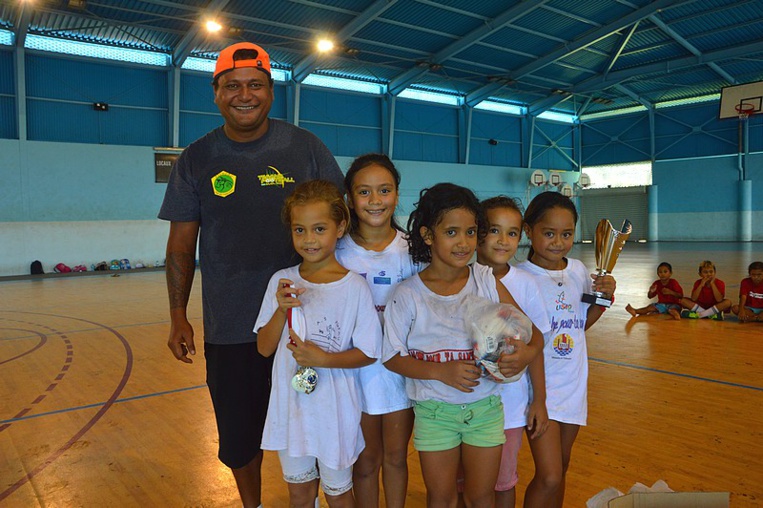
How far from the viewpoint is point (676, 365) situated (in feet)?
15.3

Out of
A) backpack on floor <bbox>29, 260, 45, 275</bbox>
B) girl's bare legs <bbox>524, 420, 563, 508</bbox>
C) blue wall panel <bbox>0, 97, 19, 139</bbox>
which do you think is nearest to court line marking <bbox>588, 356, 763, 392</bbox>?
girl's bare legs <bbox>524, 420, 563, 508</bbox>

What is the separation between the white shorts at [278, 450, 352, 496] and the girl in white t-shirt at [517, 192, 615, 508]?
2.09 feet

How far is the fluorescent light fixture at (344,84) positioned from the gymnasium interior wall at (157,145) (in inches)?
10.4

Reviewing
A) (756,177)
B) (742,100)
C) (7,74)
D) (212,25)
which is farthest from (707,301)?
(756,177)

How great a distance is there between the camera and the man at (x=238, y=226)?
2092 mm

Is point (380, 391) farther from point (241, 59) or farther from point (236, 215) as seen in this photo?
point (241, 59)

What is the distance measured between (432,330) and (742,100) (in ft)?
65.7

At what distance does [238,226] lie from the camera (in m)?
2.11

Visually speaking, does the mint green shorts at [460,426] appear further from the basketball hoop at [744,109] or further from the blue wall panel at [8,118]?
the basketball hoop at [744,109]

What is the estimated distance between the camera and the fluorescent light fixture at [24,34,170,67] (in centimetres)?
1423

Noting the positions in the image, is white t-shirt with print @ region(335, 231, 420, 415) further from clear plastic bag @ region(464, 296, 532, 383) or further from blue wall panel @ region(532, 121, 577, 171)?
blue wall panel @ region(532, 121, 577, 171)

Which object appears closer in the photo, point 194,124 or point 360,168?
point 360,168

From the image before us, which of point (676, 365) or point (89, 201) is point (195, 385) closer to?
point (676, 365)

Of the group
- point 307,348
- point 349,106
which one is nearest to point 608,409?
point 307,348
